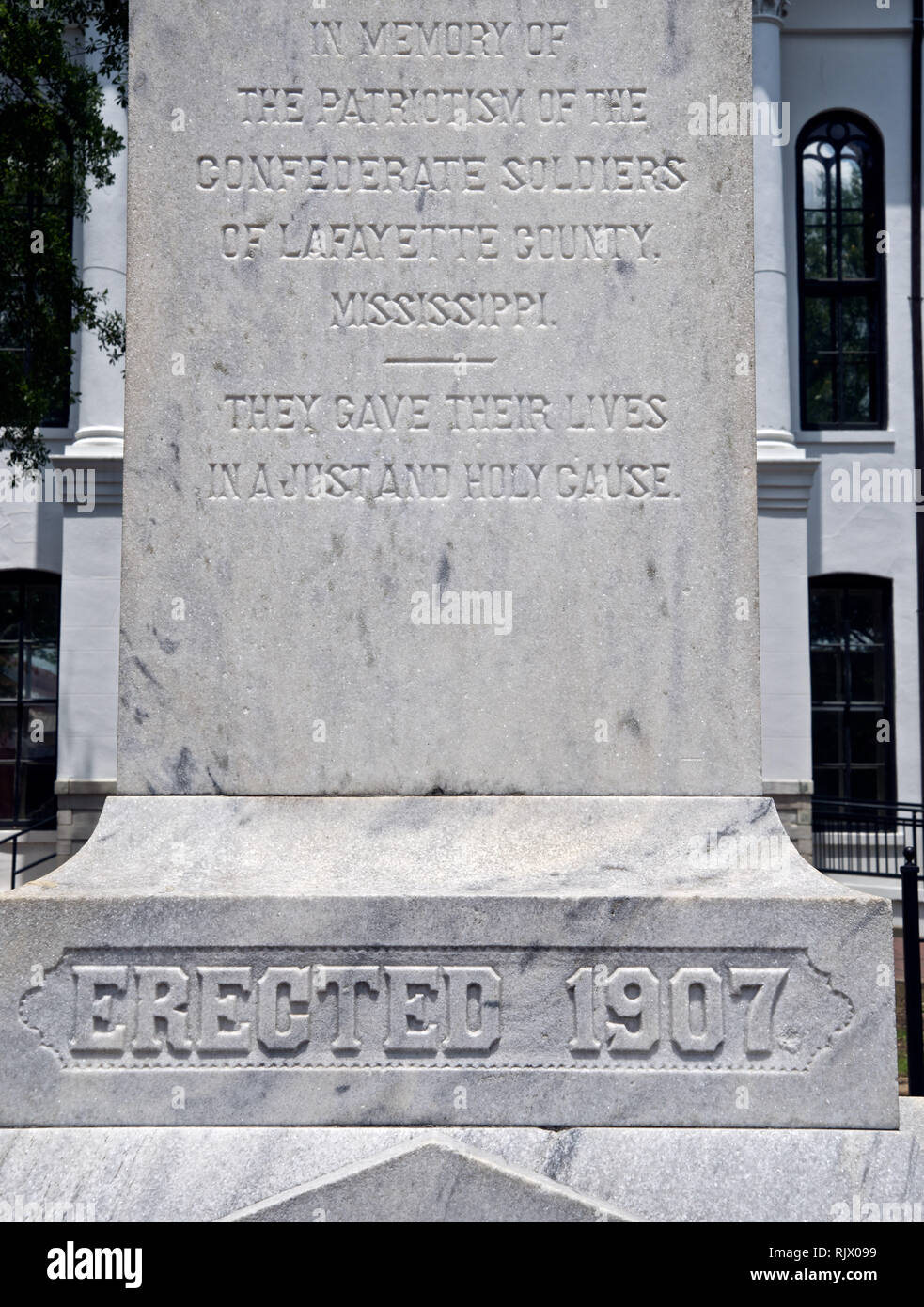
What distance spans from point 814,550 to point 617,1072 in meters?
16.1

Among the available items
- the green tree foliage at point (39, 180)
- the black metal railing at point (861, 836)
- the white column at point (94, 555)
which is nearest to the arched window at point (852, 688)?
the black metal railing at point (861, 836)

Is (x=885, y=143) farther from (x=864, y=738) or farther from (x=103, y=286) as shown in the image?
(x=103, y=286)

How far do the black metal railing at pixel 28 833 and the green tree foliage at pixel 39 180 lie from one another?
19.3 ft

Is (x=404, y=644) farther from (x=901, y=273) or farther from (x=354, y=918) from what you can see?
(x=901, y=273)

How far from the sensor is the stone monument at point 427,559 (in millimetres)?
3400

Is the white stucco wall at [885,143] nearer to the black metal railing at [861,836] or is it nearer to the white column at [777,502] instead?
the white column at [777,502]

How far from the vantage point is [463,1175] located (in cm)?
323

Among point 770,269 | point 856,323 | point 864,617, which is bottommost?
point 864,617

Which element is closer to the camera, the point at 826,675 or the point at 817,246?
the point at 826,675

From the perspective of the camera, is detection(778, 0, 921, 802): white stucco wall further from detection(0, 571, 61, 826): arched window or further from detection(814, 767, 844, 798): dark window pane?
detection(0, 571, 61, 826): arched window

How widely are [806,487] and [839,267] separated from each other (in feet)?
12.8

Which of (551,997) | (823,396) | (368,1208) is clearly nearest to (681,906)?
(551,997)

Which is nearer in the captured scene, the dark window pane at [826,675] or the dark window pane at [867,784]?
the dark window pane at [867,784]

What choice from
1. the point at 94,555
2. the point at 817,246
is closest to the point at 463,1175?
the point at 94,555
